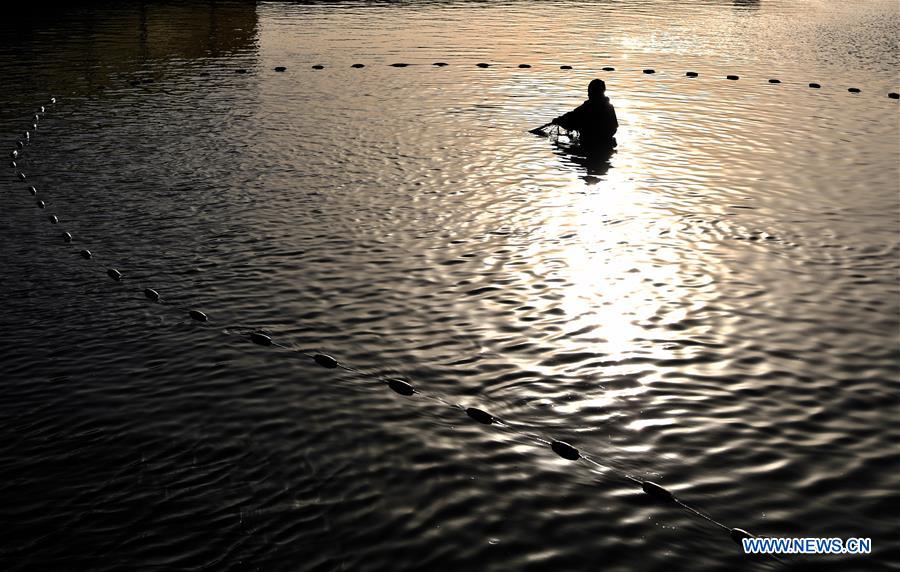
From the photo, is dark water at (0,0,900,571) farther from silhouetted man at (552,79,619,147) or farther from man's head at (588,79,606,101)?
man's head at (588,79,606,101)

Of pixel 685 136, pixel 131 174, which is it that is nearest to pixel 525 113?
pixel 685 136

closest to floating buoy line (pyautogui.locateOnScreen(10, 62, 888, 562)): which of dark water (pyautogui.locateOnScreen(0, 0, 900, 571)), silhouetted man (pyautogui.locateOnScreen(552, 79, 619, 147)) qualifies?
dark water (pyautogui.locateOnScreen(0, 0, 900, 571))

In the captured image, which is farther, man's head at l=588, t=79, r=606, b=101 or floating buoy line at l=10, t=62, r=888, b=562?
man's head at l=588, t=79, r=606, b=101

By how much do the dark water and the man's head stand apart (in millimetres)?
1684

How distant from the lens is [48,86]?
A: 3114cm

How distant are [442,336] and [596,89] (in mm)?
12265

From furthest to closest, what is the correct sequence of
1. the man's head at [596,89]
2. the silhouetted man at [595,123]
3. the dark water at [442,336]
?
1. the silhouetted man at [595,123]
2. the man's head at [596,89]
3. the dark water at [442,336]

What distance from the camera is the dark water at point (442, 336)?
331 inches

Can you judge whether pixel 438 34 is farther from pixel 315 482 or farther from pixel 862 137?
pixel 315 482

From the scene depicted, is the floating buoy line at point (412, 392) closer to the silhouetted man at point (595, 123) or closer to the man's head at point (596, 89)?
the man's head at point (596, 89)

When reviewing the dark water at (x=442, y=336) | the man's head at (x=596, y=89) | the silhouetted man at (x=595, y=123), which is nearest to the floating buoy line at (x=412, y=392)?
the dark water at (x=442, y=336)

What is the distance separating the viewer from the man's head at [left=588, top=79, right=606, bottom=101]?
73.6ft

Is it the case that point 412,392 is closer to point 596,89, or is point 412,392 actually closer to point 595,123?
point 596,89

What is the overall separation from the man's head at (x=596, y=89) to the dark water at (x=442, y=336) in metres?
1.68
